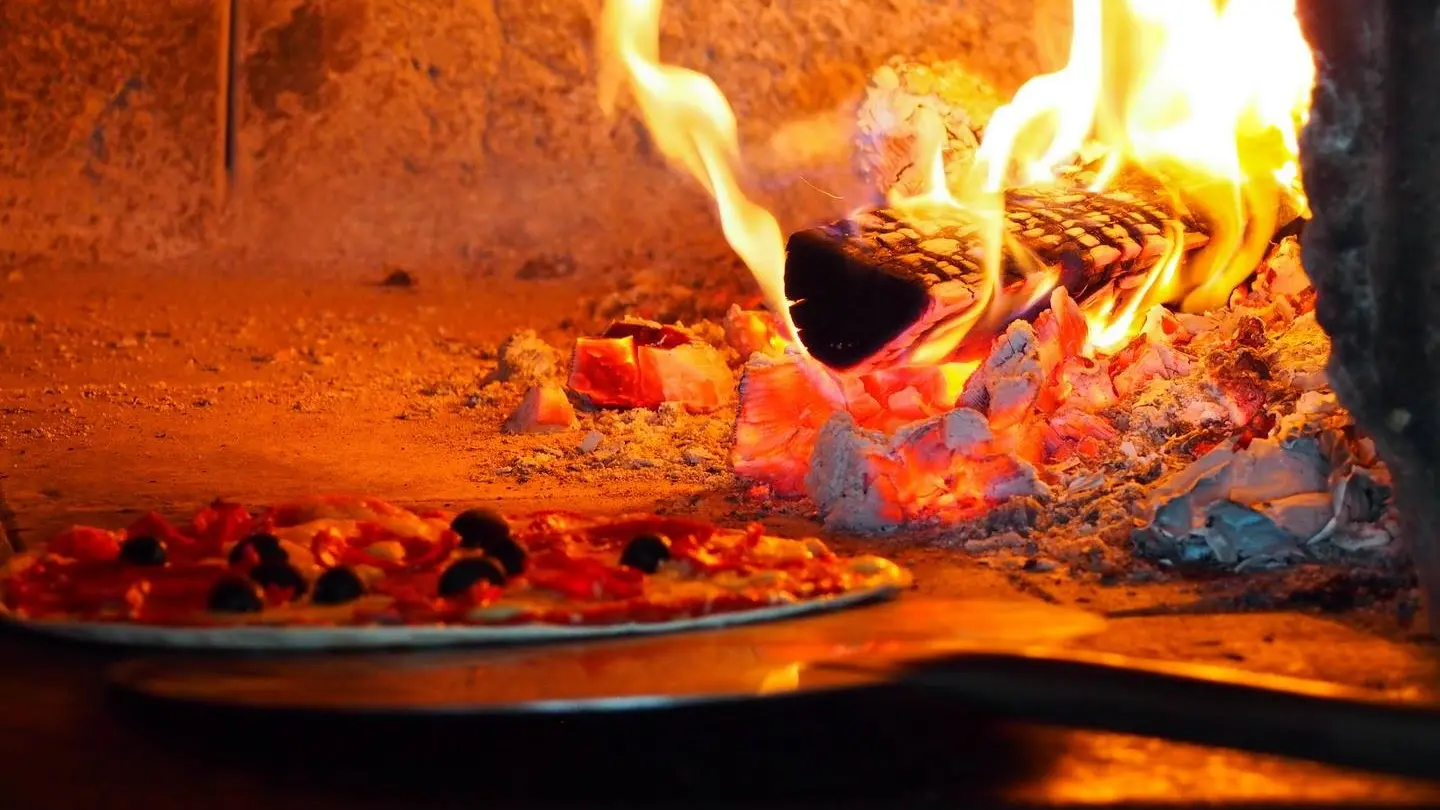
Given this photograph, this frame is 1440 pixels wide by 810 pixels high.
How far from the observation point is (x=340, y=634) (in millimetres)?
2744

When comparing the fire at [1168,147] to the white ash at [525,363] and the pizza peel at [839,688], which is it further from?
the pizza peel at [839,688]

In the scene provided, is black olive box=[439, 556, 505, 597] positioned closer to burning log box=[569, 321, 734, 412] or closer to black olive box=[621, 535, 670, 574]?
black olive box=[621, 535, 670, 574]

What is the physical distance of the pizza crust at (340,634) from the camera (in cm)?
275

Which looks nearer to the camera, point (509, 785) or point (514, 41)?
point (509, 785)

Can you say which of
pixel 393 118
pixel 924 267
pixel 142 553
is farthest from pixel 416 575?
pixel 393 118

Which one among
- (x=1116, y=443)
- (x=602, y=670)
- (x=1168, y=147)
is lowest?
(x=602, y=670)

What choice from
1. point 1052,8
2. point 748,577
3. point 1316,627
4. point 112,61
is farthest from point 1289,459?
point 112,61

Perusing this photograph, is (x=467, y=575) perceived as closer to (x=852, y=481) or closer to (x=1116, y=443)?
(x=852, y=481)

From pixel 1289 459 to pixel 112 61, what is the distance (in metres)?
4.89

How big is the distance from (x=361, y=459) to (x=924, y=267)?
156 cm

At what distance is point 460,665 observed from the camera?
266 centimetres

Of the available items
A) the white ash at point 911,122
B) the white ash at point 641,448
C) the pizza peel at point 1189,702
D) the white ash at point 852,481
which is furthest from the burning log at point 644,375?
the pizza peel at point 1189,702

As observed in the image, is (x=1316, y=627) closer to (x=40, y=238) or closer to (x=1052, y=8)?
(x=1052, y=8)

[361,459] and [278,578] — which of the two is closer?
[278,578]
